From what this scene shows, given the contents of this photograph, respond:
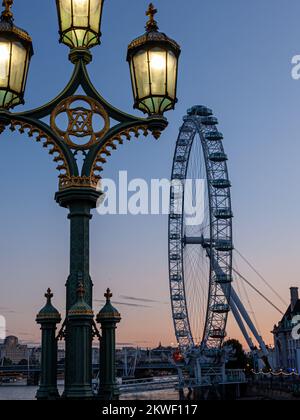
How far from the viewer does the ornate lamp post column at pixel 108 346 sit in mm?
5055

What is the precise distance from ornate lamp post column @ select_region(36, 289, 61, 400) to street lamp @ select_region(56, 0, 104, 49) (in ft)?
7.28

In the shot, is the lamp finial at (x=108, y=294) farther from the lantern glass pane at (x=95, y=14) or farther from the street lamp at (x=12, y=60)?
the lantern glass pane at (x=95, y=14)

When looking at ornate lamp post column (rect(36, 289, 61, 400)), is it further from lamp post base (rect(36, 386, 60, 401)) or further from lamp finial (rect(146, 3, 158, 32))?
lamp finial (rect(146, 3, 158, 32))

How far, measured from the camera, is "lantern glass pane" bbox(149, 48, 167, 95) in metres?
5.01

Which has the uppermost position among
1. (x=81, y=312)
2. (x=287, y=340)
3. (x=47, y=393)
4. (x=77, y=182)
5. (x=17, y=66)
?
(x=287, y=340)

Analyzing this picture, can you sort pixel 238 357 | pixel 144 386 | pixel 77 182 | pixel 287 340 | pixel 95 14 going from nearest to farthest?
pixel 77 182
pixel 95 14
pixel 144 386
pixel 287 340
pixel 238 357

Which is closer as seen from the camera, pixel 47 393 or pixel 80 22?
pixel 47 393

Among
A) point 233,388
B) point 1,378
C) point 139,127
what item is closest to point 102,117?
point 139,127

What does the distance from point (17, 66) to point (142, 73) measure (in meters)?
0.96

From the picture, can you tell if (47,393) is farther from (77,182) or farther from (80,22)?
(80,22)

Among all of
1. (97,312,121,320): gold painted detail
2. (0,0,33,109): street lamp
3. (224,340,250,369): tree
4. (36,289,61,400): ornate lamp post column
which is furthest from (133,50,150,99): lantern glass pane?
(224,340,250,369): tree

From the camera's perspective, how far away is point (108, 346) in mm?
5098

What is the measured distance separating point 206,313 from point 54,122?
45.8 metres

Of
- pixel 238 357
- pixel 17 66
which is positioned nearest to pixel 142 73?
pixel 17 66
